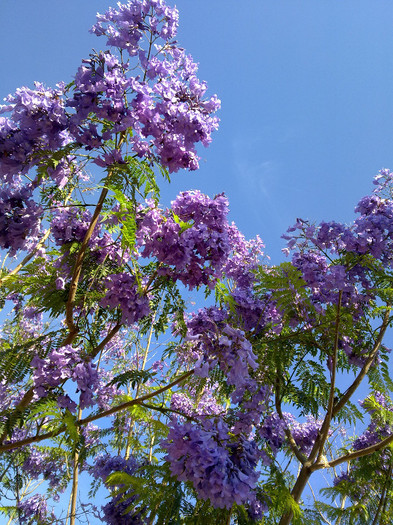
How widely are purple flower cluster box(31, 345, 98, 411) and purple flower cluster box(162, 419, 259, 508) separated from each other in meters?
0.62

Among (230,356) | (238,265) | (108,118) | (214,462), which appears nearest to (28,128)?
(108,118)

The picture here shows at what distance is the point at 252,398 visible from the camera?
3023 mm

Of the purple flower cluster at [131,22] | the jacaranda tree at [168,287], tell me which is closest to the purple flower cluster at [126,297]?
the jacaranda tree at [168,287]

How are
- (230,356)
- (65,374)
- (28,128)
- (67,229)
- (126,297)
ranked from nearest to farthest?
(230,356) < (28,128) < (65,374) < (126,297) < (67,229)


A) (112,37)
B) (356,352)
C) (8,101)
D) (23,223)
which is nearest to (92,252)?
(23,223)

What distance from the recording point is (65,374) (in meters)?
2.36

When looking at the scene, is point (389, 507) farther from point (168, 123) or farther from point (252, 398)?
point (168, 123)

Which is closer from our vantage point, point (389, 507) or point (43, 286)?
point (43, 286)

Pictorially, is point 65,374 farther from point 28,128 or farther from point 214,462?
point 28,128

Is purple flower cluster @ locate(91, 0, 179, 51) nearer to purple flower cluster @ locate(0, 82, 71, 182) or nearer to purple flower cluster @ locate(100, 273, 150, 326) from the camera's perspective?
purple flower cluster @ locate(0, 82, 71, 182)

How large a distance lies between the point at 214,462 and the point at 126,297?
1167mm

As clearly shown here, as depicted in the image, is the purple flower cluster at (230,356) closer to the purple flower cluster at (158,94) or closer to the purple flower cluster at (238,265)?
the purple flower cluster at (158,94)

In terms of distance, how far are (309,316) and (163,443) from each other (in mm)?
1543

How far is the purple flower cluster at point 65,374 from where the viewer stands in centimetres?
236
